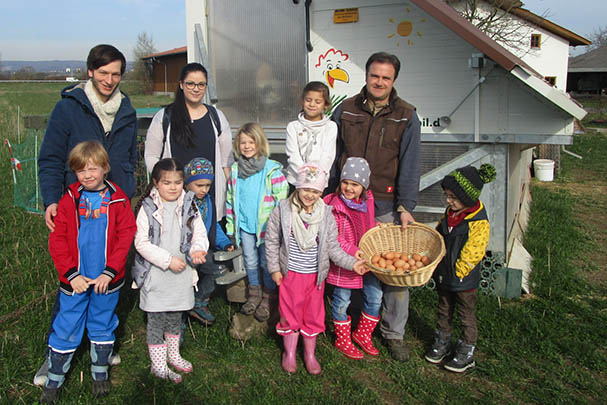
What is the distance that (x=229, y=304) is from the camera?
462 cm

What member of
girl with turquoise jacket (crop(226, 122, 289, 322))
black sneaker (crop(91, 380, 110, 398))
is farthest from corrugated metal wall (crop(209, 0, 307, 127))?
black sneaker (crop(91, 380, 110, 398))

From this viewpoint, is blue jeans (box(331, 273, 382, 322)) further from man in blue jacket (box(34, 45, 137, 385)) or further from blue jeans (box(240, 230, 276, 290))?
man in blue jacket (box(34, 45, 137, 385))

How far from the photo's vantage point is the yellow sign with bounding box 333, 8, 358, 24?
5.39 meters

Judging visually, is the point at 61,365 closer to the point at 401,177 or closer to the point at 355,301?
the point at 355,301

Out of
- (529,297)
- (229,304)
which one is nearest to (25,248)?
(229,304)

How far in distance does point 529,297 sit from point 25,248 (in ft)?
18.7

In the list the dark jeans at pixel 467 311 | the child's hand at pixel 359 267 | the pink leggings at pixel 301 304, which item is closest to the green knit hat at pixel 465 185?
the dark jeans at pixel 467 311

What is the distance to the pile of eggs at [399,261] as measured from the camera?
3615 millimetres

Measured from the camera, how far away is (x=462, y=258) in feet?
11.6

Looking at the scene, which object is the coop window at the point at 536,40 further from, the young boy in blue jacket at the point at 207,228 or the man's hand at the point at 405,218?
the young boy in blue jacket at the point at 207,228

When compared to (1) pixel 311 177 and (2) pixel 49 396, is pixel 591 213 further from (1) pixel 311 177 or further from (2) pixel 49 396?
(2) pixel 49 396

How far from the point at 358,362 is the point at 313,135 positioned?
1.77 metres

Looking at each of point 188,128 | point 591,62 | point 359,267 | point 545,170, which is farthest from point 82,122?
point 591,62

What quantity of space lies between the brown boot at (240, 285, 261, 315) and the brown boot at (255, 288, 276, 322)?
36mm
